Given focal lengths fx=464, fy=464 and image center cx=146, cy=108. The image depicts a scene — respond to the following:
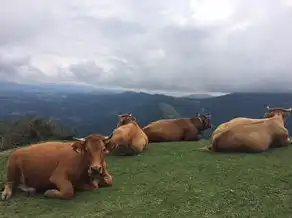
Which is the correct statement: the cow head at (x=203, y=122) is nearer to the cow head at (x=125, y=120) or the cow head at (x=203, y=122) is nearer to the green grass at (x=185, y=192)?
the cow head at (x=125, y=120)

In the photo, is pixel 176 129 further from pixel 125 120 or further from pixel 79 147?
pixel 79 147

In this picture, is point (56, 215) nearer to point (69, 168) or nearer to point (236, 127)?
point (69, 168)

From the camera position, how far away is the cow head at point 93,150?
1053cm

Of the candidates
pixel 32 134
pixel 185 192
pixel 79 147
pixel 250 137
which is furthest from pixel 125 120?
pixel 185 192

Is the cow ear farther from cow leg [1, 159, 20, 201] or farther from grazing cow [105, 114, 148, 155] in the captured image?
grazing cow [105, 114, 148, 155]

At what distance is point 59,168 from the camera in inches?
422

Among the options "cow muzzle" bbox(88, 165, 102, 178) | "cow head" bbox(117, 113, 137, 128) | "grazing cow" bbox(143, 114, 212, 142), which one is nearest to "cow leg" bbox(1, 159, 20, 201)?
"cow muzzle" bbox(88, 165, 102, 178)

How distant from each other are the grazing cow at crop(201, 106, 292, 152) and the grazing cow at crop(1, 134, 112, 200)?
212 inches

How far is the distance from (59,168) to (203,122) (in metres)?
12.7

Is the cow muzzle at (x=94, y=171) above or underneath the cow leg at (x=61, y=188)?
above

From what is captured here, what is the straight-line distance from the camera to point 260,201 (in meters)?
9.66

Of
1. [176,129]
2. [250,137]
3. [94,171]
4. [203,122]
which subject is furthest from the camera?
[203,122]

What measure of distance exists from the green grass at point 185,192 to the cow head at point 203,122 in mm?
7973

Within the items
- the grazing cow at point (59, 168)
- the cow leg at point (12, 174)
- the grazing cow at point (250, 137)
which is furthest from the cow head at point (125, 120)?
the cow leg at point (12, 174)
